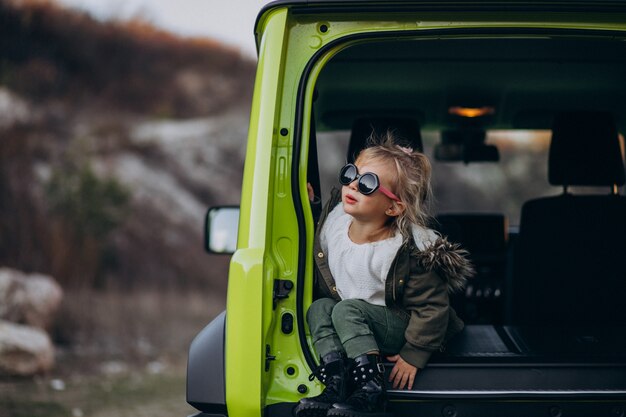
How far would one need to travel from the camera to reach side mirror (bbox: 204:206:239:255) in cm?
405

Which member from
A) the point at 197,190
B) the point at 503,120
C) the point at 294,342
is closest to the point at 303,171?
the point at 294,342

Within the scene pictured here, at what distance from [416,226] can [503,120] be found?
9.79 feet

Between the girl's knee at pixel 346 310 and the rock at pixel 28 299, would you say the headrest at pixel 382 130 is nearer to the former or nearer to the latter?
the girl's knee at pixel 346 310

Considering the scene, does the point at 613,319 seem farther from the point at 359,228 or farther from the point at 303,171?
the point at 303,171

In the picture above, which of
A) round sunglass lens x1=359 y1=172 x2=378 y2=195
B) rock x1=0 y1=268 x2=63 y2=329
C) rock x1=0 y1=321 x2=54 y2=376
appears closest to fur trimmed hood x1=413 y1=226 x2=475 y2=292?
round sunglass lens x1=359 y1=172 x2=378 y2=195

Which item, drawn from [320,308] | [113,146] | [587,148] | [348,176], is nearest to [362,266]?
[320,308]

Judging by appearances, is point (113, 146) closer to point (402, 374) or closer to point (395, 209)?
point (395, 209)

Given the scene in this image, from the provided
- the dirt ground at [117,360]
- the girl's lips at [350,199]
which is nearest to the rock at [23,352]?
the dirt ground at [117,360]

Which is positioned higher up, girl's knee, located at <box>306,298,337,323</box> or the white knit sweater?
the white knit sweater

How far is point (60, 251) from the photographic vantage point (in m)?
10.9

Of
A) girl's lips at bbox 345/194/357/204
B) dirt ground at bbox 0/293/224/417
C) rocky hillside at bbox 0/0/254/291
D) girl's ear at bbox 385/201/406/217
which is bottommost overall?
dirt ground at bbox 0/293/224/417

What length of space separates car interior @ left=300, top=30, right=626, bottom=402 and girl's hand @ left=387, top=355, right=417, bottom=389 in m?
0.04

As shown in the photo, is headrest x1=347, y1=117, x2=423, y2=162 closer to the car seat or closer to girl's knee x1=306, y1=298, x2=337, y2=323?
the car seat

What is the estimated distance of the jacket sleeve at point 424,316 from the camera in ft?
A: 10.1
